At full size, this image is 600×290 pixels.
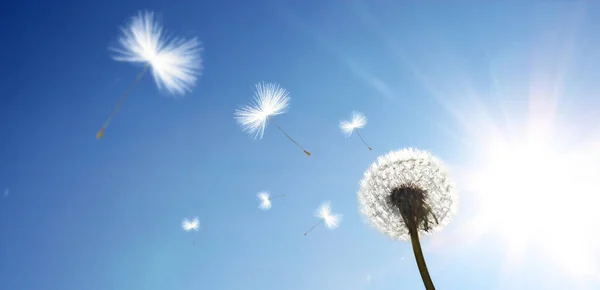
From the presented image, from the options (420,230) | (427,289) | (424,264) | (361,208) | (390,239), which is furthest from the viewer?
(361,208)

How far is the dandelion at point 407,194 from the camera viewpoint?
10445 mm

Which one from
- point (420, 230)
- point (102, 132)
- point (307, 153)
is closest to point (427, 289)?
point (420, 230)

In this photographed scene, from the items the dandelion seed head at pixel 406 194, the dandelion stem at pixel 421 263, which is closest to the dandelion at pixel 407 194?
the dandelion seed head at pixel 406 194

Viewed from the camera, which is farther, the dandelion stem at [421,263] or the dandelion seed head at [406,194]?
the dandelion seed head at [406,194]

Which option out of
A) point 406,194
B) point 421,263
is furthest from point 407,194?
point 421,263

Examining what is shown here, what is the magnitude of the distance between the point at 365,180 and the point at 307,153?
4.52m

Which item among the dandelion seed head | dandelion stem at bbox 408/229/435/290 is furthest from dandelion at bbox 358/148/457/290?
dandelion stem at bbox 408/229/435/290

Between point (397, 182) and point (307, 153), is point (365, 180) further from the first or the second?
point (307, 153)

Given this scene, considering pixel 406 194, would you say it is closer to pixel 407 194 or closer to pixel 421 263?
pixel 407 194

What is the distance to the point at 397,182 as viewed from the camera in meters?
11.3

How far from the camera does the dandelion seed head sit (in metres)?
10.5

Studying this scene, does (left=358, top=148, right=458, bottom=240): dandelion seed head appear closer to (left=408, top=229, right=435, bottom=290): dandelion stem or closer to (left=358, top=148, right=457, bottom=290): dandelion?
(left=358, top=148, right=457, bottom=290): dandelion

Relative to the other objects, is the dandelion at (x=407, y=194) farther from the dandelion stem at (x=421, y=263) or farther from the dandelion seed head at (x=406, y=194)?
the dandelion stem at (x=421, y=263)

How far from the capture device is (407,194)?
10727 mm
